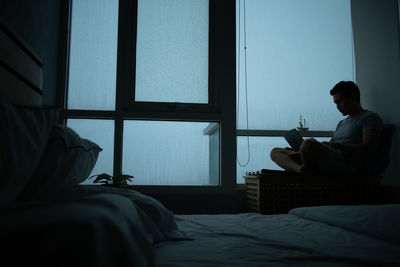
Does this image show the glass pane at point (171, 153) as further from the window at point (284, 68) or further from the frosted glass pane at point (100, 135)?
the window at point (284, 68)

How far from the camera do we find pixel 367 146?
2195mm

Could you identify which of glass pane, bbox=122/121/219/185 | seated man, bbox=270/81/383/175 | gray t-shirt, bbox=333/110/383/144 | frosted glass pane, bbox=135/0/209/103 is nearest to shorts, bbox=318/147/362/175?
seated man, bbox=270/81/383/175

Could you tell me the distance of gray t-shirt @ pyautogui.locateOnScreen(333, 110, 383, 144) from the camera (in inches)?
88.3

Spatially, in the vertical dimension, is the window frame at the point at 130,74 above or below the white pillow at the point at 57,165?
above

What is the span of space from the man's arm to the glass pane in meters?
1.13

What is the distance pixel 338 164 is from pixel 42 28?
8.14 ft

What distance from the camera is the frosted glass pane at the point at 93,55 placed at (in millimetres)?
2619

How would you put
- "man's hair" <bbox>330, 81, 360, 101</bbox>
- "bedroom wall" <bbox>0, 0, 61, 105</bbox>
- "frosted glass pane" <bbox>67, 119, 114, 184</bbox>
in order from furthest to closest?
"frosted glass pane" <bbox>67, 119, 114, 184</bbox> < "man's hair" <bbox>330, 81, 360, 101</bbox> < "bedroom wall" <bbox>0, 0, 61, 105</bbox>

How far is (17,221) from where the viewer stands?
36 centimetres

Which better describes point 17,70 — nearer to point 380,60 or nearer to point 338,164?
point 338,164

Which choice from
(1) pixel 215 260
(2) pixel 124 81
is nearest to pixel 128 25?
(2) pixel 124 81

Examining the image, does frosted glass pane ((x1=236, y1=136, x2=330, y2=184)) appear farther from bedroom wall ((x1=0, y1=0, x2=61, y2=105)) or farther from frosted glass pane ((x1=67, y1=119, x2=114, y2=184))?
bedroom wall ((x1=0, y1=0, x2=61, y2=105))

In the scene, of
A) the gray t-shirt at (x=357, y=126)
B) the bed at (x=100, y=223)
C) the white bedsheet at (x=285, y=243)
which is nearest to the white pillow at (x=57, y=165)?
the bed at (x=100, y=223)

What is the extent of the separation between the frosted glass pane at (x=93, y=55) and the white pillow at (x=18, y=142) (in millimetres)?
2120
